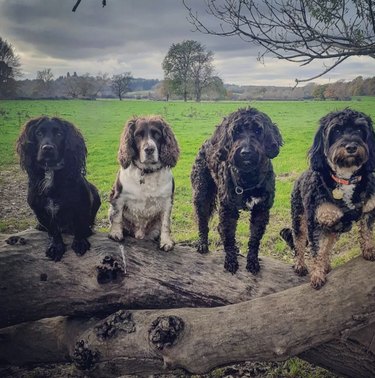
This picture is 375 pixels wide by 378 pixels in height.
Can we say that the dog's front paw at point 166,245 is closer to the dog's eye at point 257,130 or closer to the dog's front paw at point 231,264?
the dog's front paw at point 231,264

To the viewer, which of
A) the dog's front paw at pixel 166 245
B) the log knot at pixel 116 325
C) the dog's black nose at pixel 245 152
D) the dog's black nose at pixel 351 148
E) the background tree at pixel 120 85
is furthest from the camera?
the background tree at pixel 120 85

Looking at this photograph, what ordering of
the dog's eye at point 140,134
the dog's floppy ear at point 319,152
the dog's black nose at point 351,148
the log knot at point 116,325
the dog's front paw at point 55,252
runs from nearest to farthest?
the dog's black nose at point 351,148 < the dog's floppy ear at point 319,152 < the log knot at point 116,325 < the dog's front paw at point 55,252 < the dog's eye at point 140,134

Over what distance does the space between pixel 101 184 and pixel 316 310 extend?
857 centimetres

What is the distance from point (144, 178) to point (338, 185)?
2140 millimetres

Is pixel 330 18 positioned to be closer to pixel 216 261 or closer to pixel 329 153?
pixel 329 153

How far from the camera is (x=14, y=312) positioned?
422 cm

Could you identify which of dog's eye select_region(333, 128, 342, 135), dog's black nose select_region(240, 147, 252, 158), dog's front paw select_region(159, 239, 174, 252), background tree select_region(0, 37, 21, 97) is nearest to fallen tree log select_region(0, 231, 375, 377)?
dog's front paw select_region(159, 239, 174, 252)

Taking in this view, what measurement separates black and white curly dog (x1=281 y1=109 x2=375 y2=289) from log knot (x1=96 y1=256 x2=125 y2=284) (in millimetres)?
1978

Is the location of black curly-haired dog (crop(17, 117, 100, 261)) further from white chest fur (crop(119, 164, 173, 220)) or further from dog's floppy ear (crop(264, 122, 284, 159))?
dog's floppy ear (crop(264, 122, 284, 159))

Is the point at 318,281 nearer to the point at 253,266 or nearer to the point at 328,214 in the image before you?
the point at 328,214

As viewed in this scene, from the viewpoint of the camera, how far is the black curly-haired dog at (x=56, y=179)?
169 inches

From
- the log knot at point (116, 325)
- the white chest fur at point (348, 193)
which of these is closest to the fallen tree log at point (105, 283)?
the log knot at point (116, 325)

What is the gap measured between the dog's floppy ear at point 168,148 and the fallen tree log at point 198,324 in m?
1.03

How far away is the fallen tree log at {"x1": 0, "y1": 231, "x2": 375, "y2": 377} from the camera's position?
11.8 feet
